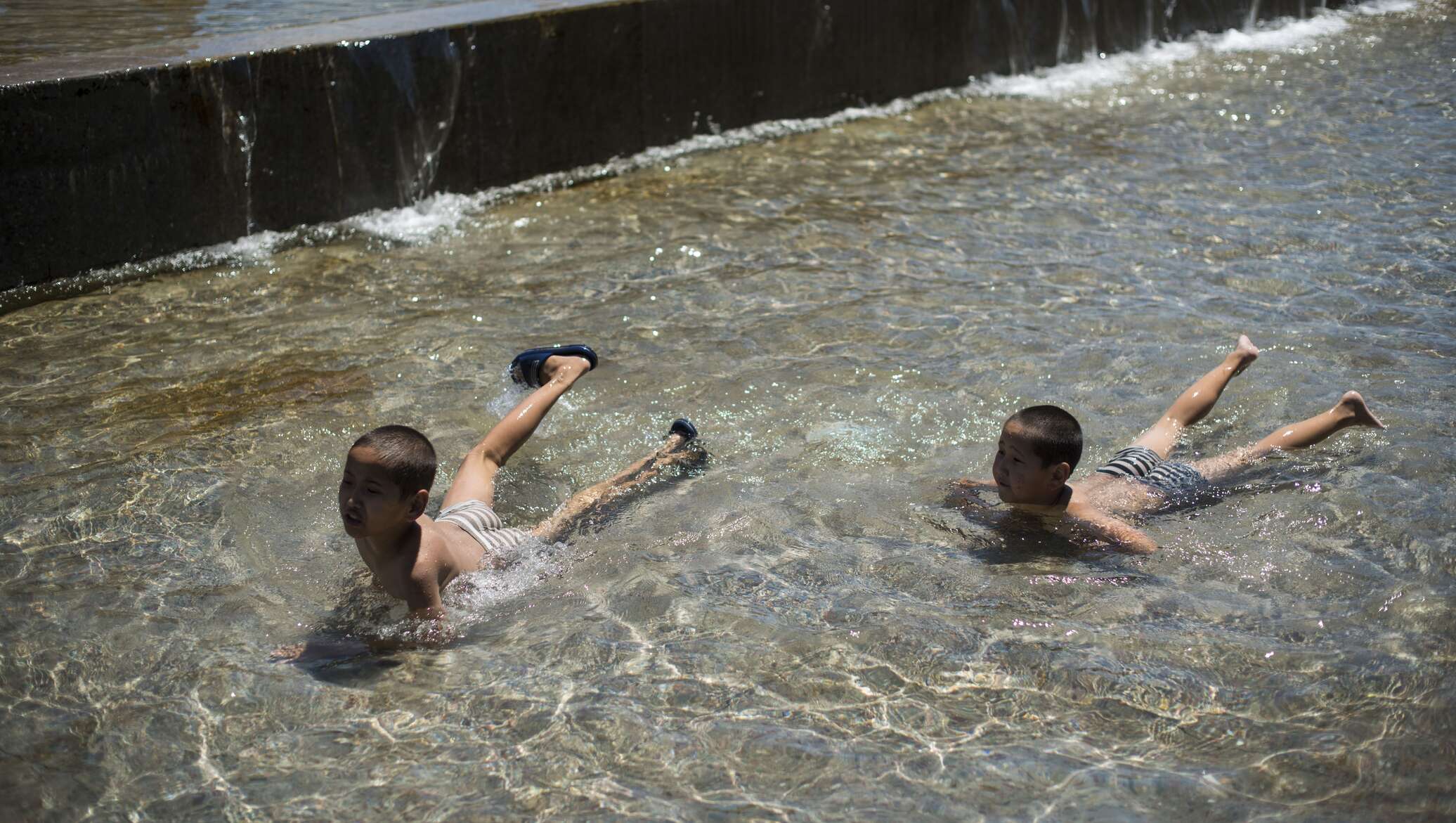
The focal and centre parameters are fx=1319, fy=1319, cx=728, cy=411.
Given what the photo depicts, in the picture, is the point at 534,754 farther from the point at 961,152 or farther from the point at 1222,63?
the point at 1222,63

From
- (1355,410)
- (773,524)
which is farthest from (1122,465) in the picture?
(773,524)

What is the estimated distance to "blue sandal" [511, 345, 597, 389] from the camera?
5035 mm

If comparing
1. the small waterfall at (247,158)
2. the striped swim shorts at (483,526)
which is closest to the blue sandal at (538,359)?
the striped swim shorts at (483,526)

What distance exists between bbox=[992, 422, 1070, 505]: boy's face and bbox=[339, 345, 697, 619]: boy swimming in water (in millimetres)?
1149

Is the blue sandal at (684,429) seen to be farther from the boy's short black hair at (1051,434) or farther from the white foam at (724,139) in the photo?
the white foam at (724,139)

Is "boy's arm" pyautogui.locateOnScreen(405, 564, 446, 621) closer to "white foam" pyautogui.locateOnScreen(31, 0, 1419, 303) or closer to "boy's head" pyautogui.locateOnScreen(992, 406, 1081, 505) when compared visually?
"boy's head" pyautogui.locateOnScreen(992, 406, 1081, 505)

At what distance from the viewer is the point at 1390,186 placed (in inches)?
307

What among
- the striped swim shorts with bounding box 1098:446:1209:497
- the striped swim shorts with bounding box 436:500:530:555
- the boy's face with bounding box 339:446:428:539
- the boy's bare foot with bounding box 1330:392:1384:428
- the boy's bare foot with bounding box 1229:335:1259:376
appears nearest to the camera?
the boy's face with bounding box 339:446:428:539

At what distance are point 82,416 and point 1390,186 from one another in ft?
23.2

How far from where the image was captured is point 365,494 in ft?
12.4

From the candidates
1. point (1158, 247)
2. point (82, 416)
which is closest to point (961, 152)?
point (1158, 247)

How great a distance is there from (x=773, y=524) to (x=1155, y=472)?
138cm

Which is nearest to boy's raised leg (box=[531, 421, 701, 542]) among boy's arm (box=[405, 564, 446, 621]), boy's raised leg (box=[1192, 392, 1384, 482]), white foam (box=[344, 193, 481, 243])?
boy's arm (box=[405, 564, 446, 621])

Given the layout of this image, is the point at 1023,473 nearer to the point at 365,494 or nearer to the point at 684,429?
the point at 684,429
